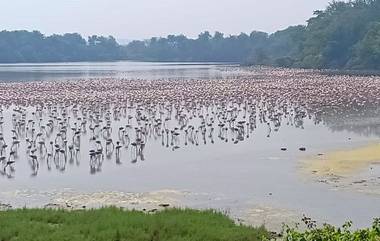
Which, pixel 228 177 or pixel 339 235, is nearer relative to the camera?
pixel 339 235

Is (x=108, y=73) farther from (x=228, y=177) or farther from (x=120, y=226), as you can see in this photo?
(x=120, y=226)

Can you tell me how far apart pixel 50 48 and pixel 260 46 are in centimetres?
5646

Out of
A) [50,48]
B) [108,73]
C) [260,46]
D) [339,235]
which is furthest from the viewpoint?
[50,48]

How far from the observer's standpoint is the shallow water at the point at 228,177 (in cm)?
1410

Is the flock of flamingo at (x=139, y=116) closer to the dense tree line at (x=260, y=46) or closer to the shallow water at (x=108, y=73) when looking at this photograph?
the shallow water at (x=108, y=73)

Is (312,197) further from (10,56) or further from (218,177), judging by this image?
(10,56)

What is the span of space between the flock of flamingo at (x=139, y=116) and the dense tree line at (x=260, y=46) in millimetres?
43055

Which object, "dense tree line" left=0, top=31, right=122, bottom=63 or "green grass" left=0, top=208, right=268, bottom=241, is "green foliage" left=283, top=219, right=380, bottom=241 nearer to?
"green grass" left=0, top=208, right=268, bottom=241

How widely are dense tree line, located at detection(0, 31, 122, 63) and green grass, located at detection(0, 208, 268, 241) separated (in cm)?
15143

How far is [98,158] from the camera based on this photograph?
2016cm

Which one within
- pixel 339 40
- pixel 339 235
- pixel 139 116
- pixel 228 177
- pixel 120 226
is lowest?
pixel 228 177

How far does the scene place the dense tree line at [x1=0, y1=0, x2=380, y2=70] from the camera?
89375mm

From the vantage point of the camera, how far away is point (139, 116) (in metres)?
28.0

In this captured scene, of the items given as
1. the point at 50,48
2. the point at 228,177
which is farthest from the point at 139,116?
the point at 50,48
